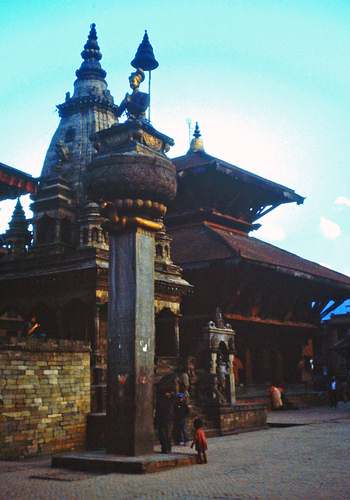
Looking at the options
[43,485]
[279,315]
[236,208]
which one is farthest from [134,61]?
[43,485]

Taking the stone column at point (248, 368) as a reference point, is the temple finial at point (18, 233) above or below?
above

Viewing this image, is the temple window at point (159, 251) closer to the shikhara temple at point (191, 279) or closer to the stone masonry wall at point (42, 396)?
the shikhara temple at point (191, 279)

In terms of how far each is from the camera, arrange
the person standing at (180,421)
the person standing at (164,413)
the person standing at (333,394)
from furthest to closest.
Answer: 1. the person standing at (333,394)
2. the person standing at (180,421)
3. the person standing at (164,413)

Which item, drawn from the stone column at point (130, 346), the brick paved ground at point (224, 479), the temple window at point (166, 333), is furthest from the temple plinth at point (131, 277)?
the temple window at point (166, 333)

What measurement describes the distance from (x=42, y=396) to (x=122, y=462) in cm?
579

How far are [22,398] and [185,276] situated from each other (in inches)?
491

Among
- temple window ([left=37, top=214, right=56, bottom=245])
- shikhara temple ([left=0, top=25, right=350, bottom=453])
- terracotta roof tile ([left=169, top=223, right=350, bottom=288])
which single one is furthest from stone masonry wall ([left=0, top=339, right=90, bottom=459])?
temple window ([left=37, top=214, right=56, bottom=245])

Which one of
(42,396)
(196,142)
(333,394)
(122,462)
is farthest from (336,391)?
(122,462)

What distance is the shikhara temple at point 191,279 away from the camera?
19203mm

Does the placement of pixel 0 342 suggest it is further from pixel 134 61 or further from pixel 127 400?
pixel 134 61

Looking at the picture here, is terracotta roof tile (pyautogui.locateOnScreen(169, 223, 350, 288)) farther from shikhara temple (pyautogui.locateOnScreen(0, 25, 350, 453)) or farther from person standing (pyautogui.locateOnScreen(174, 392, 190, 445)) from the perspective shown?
person standing (pyautogui.locateOnScreen(174, 392, 190, 445))

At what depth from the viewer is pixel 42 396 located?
1441 centimetres

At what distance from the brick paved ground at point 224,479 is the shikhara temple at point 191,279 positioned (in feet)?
17.9

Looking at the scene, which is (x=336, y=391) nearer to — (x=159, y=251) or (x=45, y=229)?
(x=159, y=251)
